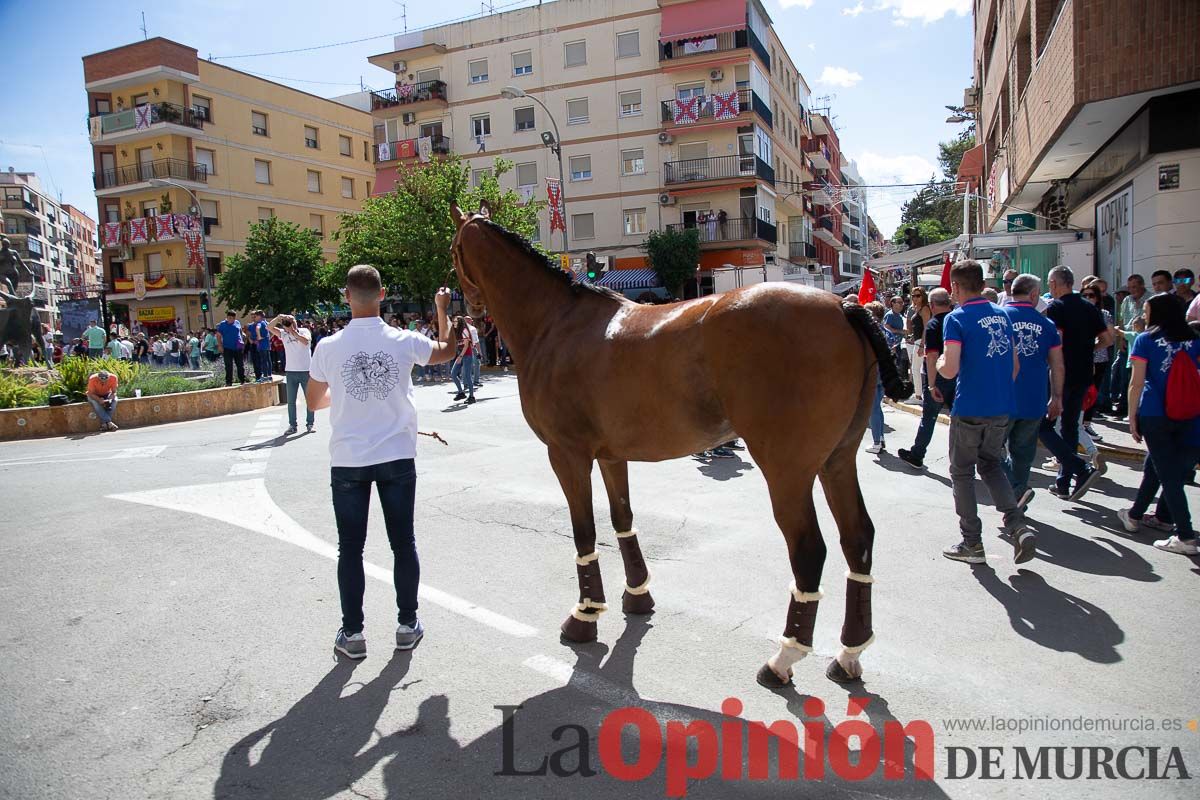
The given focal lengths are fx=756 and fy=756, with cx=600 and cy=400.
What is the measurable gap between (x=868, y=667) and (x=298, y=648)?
2.93 meters

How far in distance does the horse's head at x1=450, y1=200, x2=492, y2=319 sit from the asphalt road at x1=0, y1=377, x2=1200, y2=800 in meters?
1.87

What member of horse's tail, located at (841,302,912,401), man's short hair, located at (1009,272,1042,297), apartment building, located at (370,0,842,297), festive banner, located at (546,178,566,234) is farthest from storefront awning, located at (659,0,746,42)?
horse's tail, located at (841,302,912,401)

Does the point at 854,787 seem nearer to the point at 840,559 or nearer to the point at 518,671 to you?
the point at 518,671

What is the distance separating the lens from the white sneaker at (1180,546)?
510cm

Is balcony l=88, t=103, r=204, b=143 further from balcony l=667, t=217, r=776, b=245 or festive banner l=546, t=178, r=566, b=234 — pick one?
balcony l=667, t=217, r=776, b=245

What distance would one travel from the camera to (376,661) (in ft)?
12.7

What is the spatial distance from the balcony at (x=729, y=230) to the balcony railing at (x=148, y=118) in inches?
1130

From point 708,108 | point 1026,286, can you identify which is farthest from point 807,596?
point 708,108

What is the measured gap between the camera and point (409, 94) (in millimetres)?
46125

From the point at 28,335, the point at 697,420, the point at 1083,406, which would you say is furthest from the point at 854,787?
the point at 28,335

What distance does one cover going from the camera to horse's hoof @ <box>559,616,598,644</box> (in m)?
3.97

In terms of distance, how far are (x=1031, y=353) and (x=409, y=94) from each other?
46747 millimetres

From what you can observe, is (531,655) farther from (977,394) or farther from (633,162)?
(633,162)

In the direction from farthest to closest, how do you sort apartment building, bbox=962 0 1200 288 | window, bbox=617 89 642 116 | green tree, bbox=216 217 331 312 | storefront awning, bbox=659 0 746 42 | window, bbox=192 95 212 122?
window, bbox=192 95 212 122 < window, bbox=617 89 642 116 < storefront awning, bbox=659 0 746 42 < green tree, bbox=216 217 331 312 < apartment building, bbox=962 0 1200 288
